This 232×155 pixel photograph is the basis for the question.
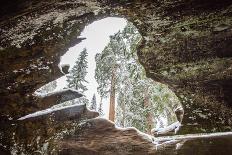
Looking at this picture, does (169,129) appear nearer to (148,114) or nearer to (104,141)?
(104,141)

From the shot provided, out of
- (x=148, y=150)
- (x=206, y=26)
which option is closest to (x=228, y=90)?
(x=206, y=26)

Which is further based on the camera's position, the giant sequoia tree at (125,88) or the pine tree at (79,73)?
the pine tree at (79,73)

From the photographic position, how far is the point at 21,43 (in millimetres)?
6262

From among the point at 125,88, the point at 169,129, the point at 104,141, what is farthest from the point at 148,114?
the point at 104,141

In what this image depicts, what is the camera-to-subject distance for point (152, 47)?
20.0 ft

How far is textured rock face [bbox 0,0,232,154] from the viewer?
5.28 meters

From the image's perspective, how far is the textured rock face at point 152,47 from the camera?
5.28 meters

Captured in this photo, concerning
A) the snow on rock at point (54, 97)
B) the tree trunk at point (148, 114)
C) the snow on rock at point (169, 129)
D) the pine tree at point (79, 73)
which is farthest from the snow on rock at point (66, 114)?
the pine tree at point (79, 73)

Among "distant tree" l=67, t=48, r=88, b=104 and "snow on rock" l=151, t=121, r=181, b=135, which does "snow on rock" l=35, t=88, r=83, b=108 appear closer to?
"snow on rock" l=151, t=121, r=181, b=135

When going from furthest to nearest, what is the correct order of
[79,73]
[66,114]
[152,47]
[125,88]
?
[79,73]
[125,88]
[66,114]
[152,47]

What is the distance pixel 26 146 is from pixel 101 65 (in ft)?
46.7

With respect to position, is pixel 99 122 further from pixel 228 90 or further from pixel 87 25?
pixel 228 90

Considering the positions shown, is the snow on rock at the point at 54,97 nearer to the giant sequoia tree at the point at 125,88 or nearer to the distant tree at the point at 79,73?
the giant sequoia tree at the point at 125,88

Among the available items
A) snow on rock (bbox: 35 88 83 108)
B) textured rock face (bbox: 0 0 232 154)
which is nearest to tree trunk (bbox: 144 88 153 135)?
textured rock face (bbox: 0 0 232 154)
